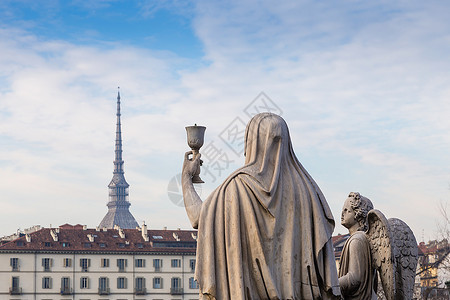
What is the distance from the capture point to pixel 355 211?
25.3ft

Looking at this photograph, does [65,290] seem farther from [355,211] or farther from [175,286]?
[355,211]

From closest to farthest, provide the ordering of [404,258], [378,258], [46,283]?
[378,258], [404,258], [46,283]

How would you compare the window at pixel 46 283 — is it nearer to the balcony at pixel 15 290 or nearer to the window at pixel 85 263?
the balcony at pixel 15 290

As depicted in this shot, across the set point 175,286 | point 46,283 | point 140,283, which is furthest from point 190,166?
point 175,286

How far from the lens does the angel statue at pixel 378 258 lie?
7.24 metres

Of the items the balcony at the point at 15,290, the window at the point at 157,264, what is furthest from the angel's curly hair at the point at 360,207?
the window at the point at 157,264

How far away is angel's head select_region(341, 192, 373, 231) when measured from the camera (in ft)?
25.2

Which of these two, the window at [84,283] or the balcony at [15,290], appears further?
the window at [84,283]

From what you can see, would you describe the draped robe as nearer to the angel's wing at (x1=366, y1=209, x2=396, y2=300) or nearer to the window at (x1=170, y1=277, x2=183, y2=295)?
the angel's wing at (x1=366, y1=209, x2=396, y2=300)

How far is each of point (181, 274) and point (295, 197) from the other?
111 m

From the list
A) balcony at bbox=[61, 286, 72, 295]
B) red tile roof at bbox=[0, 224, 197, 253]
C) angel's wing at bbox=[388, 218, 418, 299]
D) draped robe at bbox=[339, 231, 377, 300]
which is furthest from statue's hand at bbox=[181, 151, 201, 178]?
balcony at bbox=[61, 286, 72, 295]

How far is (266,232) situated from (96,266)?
109m

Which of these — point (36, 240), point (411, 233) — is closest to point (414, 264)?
point (411, 233)

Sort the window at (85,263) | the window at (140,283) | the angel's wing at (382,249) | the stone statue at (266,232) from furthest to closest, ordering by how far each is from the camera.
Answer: the window at (140,283), the window at (85,263), the angel's wing at (382,249), the stone statue at (266,232)
